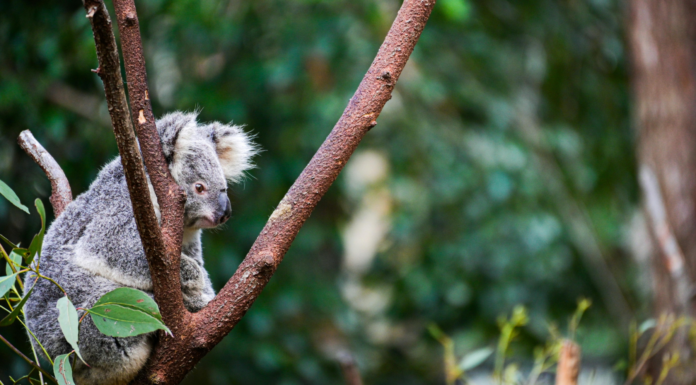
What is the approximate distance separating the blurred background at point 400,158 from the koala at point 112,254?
4.98ft

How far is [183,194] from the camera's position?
1.19 meters

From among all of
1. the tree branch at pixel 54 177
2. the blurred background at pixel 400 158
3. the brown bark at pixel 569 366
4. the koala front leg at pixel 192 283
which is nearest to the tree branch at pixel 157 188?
the koala front leg at pixel 192 283

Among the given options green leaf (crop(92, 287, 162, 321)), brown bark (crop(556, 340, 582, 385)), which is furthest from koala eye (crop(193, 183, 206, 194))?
brown bark (crop(556, 340, 582, 385))

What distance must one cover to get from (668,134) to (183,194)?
261 cm

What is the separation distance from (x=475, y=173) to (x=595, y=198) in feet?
4.04

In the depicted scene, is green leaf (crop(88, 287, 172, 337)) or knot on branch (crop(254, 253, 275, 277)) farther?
knot on branch (crop(254, 253, 275, 277))

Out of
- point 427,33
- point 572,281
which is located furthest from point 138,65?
point 572,281

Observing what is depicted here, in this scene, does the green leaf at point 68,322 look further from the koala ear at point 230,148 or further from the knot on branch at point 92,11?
the koala ear at point 230,148

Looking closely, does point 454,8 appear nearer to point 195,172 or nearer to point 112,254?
point 195,172

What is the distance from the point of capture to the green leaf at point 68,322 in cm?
98

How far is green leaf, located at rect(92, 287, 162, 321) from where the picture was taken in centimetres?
105

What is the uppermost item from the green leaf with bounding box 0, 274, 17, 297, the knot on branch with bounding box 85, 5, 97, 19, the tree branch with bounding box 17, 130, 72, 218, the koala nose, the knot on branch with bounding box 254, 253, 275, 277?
the knot on branch with bounding box 85, 5, 97, 19

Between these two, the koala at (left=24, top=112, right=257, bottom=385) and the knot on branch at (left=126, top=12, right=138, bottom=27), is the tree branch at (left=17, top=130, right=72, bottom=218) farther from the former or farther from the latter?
the knot on branch at (left=126, top=12, right=138, bottom=27)

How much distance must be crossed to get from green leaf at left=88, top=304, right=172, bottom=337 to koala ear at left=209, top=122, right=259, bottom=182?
Result: 62 cm
